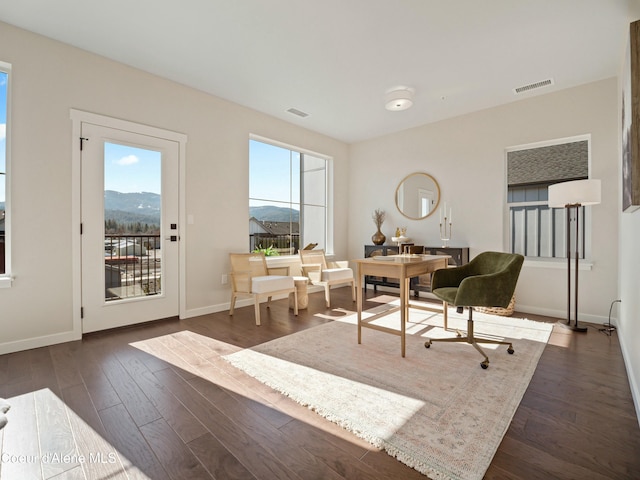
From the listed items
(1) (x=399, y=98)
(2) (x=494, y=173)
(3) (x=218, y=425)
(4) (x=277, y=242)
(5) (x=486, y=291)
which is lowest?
(3) (x=218, y=425)

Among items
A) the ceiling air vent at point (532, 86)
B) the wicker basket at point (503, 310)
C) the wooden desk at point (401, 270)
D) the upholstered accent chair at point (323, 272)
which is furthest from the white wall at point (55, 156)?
the ceiling air vent at point (532, 86)

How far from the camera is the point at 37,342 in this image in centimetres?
283

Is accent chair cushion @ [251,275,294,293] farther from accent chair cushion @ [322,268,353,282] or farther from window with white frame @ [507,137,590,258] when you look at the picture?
window with white frame @ [507,137,590,258]

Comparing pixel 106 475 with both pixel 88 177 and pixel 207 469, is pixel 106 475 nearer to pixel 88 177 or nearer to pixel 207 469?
pixel 207 469

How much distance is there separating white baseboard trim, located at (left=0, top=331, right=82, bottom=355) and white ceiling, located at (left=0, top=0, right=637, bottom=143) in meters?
2.79

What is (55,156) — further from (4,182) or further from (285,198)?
(285,198)

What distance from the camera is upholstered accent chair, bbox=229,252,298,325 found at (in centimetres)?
370

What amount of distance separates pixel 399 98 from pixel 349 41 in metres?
1.22

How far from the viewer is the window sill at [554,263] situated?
12.2 feet

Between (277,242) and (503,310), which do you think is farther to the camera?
(277,242)

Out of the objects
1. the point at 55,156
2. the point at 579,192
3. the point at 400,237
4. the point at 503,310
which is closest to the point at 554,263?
the point at 503,310

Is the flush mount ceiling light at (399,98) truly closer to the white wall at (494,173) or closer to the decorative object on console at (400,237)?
the white wall at (494,173)

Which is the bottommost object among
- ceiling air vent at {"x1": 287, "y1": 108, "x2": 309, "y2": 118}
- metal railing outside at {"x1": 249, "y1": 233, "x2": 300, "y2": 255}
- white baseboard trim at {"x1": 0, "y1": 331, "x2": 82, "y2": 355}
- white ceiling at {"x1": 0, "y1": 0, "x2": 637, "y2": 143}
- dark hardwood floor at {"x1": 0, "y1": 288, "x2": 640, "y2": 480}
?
dark hardwood floor at {"x1": 0, "y1": 288, "x2": 640, "y2": 480}

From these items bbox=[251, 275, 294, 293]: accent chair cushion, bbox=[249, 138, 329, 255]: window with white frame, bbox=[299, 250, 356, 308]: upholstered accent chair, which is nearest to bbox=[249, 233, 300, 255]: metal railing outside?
bbox=[249, 138, 329, 255]: window with white frame
